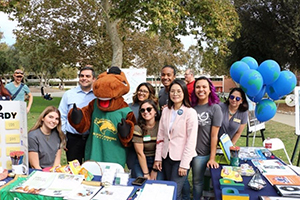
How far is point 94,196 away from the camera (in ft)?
6.07

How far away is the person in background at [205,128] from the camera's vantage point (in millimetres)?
2746

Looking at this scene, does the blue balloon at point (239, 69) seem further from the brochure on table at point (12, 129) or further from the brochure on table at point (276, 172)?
the brochure on table at point (12, 129)

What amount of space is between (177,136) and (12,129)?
156cm

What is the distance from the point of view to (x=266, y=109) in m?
3.50

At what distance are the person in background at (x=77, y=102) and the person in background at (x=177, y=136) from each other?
0.97 meters

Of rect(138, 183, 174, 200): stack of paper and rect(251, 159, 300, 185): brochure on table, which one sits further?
rect(251, 159, 300, 185): brochure on table

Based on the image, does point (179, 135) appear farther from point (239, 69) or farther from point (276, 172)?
point (239, 69)

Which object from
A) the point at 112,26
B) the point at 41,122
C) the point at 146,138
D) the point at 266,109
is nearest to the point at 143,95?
the point at 146,138

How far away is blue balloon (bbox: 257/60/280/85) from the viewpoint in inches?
130

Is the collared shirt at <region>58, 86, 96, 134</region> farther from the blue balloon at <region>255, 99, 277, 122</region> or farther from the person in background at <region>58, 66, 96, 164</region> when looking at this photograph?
the blue balloon at <region>255, 99, 277, 122</region>

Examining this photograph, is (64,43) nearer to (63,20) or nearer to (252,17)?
(63,20)

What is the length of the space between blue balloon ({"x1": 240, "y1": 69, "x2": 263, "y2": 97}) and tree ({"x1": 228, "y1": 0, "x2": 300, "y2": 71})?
13774mm

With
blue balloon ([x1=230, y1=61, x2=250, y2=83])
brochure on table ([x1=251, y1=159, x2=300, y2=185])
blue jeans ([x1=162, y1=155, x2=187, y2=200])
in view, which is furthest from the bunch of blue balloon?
blue jeans ([x1=162, y1=155, x2=187, y2=200])

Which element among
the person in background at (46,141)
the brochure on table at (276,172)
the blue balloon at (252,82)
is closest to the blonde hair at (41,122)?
the person in background at (46,141)
